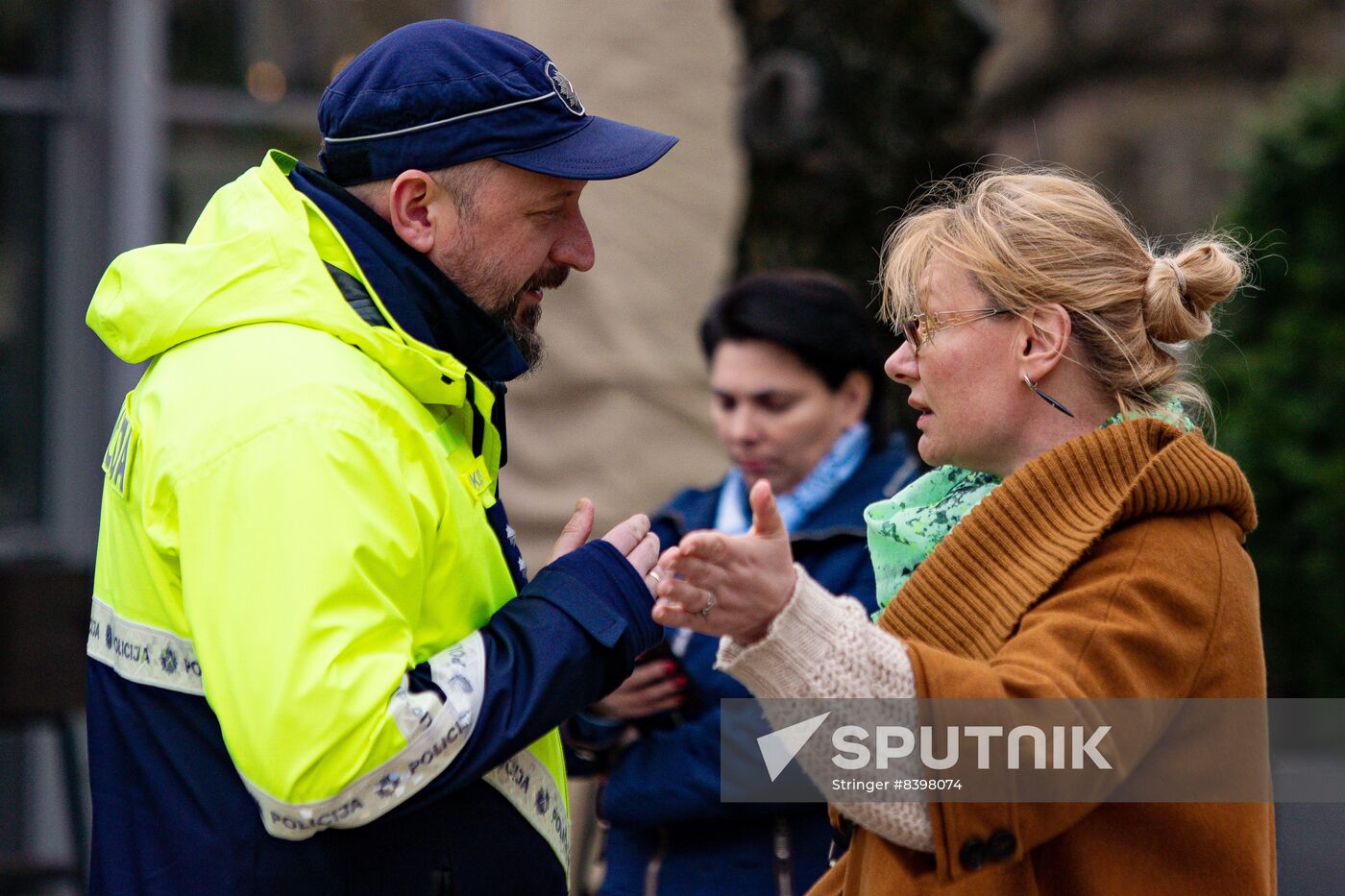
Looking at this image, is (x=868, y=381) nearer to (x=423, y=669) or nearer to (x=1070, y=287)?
(x=1070, y=287)

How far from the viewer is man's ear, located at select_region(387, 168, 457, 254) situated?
2.01 m

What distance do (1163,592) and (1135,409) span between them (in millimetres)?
325

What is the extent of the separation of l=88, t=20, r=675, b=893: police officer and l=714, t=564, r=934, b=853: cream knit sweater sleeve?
25 cm

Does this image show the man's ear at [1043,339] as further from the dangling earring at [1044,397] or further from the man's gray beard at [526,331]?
the man's gray beard at [526,331]

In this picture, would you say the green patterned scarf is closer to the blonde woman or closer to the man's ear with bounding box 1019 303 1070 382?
the blonde woman

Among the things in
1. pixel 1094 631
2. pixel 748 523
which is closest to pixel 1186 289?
pixel 1094 631

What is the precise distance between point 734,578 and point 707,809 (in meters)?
1.26

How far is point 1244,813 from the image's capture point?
1.80 meters

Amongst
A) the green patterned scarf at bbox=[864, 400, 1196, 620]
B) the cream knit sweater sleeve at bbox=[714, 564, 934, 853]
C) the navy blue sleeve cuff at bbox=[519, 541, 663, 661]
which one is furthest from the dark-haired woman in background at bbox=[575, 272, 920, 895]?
the cream knit sweater sleeve at bbox=[714, 564, 934, 853]

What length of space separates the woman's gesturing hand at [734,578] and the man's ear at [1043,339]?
48 centimetres

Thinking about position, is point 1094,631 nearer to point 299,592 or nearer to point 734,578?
point 734,578

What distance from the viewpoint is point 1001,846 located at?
1659 millimetres

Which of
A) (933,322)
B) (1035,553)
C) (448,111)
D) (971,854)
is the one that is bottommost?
(971,854)

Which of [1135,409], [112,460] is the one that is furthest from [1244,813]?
[112,460]
